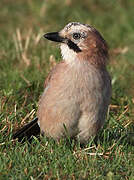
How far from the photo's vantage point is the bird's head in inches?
169

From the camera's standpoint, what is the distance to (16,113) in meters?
4.67

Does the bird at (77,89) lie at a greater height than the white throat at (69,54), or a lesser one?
lesser

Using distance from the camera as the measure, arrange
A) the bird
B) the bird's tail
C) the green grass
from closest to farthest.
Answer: the green grass, the bird, the bird's tail

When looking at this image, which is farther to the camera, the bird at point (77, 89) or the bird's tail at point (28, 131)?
the bird's tail at point (28, 131)

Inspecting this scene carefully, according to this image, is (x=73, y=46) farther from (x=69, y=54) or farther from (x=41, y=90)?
(x=41, y=90)

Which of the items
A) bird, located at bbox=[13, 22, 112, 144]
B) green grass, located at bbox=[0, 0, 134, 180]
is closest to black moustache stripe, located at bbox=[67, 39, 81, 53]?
bird, located at bbox=[13, 22, 112, 144]

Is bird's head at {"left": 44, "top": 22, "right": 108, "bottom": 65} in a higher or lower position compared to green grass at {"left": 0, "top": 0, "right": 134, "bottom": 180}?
higher

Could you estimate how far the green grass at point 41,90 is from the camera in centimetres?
374

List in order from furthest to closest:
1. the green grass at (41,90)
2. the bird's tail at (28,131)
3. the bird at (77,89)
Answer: the bird's tail at (28,131), the bird at (77,89), the green grass at (41,90)

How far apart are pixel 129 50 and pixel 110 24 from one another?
3.57ft

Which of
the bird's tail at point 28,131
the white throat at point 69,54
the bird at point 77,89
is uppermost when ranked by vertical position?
the white throat at point 69,54

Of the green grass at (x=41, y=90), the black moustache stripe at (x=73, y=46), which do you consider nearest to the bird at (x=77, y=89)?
the black moustache stripe at (x=73, y=46)

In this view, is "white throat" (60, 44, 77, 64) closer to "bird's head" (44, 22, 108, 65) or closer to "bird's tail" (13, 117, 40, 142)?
"bird's head" (44, 22, 108, 65)

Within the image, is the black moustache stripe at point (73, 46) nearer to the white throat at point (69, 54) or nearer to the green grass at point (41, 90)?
the white throat at point (69, 54)
